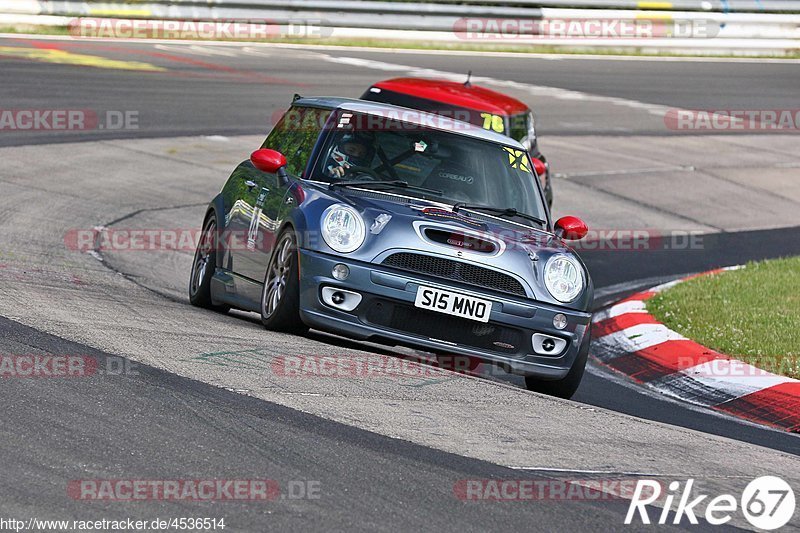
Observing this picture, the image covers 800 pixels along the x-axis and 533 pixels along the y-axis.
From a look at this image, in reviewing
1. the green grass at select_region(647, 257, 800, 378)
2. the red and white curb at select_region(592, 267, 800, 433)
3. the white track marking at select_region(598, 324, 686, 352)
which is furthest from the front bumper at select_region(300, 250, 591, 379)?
the white track marking at select_region(598, 324, 686, 352)

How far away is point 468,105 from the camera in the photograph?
571 inches

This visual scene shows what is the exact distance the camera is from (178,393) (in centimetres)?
614

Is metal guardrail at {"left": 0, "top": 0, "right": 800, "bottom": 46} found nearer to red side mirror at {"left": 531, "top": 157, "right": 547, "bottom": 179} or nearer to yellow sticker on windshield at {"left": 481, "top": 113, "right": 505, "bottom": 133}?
yellow sticker on windshield at {"left": 481, "top": 113, "right": 505, "bottom": 133}

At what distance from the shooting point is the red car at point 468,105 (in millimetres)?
14375

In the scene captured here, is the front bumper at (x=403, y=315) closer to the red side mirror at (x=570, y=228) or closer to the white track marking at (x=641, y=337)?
the red side mirror at (x=570, y=228)

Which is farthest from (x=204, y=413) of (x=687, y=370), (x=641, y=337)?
(x=641, y=337)

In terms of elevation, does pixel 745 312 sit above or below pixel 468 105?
below

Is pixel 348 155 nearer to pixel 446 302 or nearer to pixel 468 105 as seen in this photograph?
pixel 446 302

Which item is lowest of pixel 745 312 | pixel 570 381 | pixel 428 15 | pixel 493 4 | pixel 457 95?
pixel 745 312

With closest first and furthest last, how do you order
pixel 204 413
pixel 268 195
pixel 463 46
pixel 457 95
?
pixel 204 413 → pixel 268 195 → pixel 457 95 → pixel 463 46

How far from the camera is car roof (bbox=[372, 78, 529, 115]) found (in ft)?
47.7

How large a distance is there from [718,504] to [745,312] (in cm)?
533

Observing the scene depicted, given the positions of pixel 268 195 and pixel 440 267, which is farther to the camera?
pixel 268 195

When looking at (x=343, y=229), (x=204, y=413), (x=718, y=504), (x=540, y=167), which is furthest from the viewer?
(x=540, y=167)
